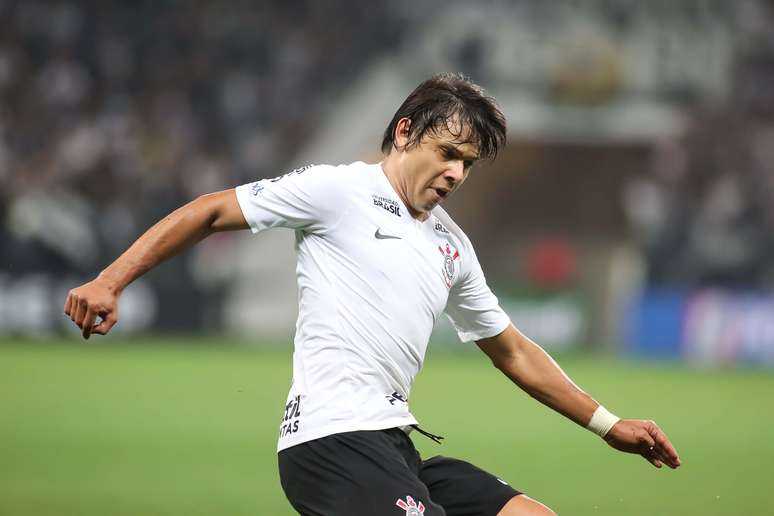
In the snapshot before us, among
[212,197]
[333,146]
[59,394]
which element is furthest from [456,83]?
[333,146]

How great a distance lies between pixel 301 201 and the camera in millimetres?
4141

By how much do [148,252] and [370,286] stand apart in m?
0.78

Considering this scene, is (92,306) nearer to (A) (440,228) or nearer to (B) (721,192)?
(A) (440,228)

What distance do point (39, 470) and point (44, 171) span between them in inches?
472

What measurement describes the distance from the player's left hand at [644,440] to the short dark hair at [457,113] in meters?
1.24

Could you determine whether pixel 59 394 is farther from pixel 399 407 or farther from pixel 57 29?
pixel 57 29

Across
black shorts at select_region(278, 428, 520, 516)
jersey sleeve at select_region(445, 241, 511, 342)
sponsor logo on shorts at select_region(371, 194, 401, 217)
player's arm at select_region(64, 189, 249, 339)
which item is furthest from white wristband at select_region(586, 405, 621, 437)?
player's arm at select_region(64, 189, 249, 339)

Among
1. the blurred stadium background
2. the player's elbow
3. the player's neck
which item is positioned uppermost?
the blurred stadium background

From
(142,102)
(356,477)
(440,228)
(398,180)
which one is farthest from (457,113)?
(142,102)

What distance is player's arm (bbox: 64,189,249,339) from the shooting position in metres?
3.76

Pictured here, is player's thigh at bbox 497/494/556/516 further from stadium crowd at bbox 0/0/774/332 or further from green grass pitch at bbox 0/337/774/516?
stadium crowd at bbox 0/0/774/332

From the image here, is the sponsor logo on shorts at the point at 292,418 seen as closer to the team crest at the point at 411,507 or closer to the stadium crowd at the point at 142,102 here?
the team crest at the point at 411,507

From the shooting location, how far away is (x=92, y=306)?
375 cm

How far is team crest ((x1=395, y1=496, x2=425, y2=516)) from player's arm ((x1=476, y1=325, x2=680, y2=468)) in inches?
38.2
